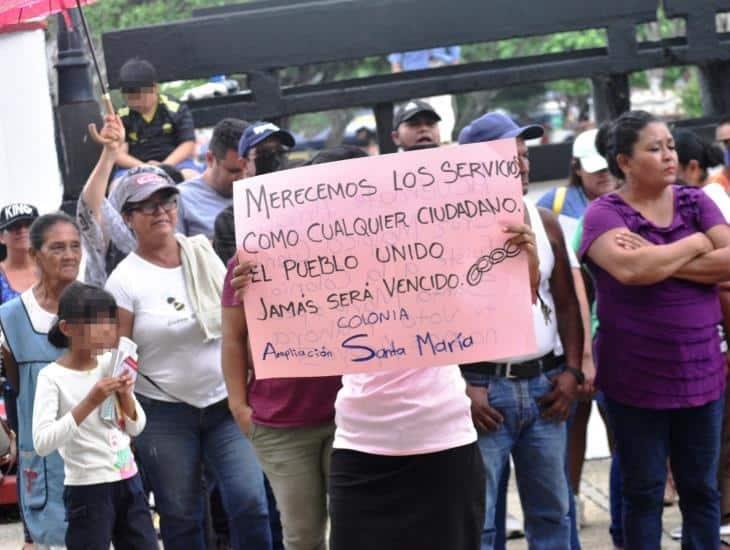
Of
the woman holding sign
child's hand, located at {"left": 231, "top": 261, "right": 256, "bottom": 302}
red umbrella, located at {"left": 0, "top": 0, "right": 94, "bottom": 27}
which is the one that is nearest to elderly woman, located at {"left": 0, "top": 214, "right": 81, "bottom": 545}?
child's hand, located at {"left": 231, "top": 261, "right": 256, "bottom": 302}

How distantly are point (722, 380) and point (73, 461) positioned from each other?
2.63m

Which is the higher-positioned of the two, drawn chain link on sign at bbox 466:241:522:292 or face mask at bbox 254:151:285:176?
face mask at bbox 254:151:285:176

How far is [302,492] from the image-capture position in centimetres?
566

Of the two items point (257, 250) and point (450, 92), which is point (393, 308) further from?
point (450, 92)

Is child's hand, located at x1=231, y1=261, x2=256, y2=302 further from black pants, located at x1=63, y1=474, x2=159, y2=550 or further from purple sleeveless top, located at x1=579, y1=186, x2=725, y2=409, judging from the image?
purple sleeveless top, located at x1=579, y1=186, x2=725, y2=409

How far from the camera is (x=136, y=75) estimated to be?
934 centimetres

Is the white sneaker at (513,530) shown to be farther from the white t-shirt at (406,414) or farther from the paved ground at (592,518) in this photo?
the white t-shirt at (406,414)

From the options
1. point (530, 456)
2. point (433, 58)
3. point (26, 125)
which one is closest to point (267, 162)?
point (530, 456)

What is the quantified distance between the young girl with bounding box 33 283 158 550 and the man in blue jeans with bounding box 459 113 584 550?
1.38 meters

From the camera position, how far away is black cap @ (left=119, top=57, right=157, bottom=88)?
931cm

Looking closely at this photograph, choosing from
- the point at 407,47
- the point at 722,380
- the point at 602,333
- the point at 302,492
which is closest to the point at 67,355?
the point at 302,492

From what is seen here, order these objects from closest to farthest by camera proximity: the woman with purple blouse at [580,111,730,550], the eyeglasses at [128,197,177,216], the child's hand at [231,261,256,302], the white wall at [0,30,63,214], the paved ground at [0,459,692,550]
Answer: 1. the child's hand at [231,261,256,302]
2. the woman with purple blouse at [580,111,730,550]
3. the eyeglasses at [128,197,177,216]
4. the paved ground at [0,459,692,550]
5. the white wall at [0,30,63,214]

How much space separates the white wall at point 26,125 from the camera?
10133mm

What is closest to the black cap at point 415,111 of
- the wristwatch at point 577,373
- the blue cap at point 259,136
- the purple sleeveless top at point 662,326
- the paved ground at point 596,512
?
the blue cap at point 259,136
